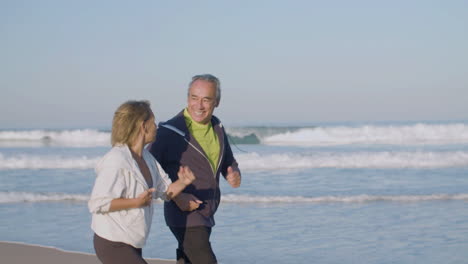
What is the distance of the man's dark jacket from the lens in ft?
14.0

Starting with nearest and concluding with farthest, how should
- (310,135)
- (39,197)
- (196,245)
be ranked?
(196,245)
(39,197)
(310,135)

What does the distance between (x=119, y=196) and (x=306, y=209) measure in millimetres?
6730

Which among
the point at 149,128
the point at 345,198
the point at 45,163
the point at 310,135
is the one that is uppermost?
the point at 149,128

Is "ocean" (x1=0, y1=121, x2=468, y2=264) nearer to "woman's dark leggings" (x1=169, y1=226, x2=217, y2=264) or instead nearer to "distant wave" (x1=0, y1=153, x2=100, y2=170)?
"distant wave" (x1=0, y1=153, x2=100, y2=170)

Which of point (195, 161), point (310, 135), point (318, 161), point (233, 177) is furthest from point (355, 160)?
point (310, 135)

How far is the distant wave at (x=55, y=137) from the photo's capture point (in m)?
33.3

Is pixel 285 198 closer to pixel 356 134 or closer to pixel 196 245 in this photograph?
pixel 196 245

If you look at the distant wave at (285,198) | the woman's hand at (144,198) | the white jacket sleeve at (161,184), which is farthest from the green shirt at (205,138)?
the distant wave at (285,198)

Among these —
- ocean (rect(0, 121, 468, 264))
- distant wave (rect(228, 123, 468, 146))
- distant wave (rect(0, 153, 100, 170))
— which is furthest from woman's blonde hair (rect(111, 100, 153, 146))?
distant wave (rect(228, 123, 468, 146))

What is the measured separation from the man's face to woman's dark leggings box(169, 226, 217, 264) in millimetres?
705

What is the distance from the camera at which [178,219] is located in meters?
4.26

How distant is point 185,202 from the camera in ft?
13.4

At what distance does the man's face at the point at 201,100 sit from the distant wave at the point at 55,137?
28131mm

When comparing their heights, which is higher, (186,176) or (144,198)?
(186,176)
